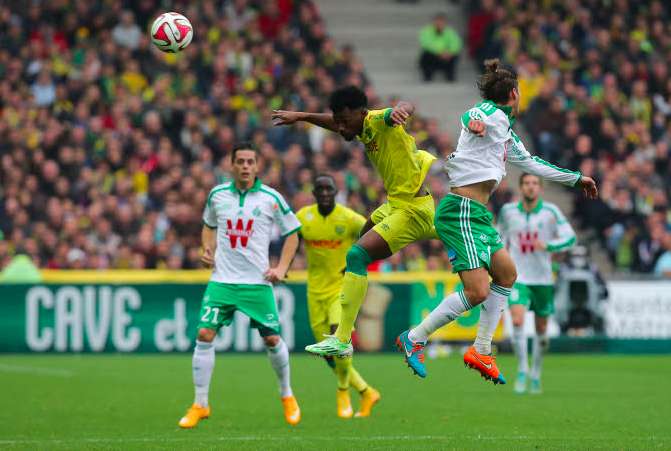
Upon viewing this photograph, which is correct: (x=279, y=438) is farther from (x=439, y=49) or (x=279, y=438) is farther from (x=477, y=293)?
(x=439, y=49)

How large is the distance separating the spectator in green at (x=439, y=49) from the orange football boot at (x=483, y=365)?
66.8ft

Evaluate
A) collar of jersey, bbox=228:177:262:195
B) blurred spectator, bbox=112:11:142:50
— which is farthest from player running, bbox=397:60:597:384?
blurred spectator, bbox=112:11:142:50

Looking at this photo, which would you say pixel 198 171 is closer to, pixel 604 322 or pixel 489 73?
pixel 604 322

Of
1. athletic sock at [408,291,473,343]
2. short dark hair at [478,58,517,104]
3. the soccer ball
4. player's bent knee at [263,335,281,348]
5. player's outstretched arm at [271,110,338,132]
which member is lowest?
player's bent knee at [263,335,281,348]

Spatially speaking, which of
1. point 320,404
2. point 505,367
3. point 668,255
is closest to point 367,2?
point 668,255

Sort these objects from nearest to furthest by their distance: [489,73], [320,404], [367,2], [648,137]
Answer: [489,73]
[320,404]
[648,137]
[367,2]

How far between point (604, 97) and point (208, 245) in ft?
59.4

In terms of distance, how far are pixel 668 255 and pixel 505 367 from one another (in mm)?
5801

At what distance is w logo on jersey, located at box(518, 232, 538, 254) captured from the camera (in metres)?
18.1

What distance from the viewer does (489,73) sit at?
1150 cm

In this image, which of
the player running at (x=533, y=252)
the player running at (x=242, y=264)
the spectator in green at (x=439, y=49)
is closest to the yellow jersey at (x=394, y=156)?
the player running at (x=242, y=264)

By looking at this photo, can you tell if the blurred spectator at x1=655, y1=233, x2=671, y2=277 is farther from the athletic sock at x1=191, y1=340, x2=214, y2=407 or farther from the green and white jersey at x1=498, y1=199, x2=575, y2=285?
the athletic sock at x1=191, y1=340, x2=214, y2=407

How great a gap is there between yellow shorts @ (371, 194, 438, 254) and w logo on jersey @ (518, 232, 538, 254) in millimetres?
6139

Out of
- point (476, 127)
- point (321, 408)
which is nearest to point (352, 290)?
point (476, 127)
